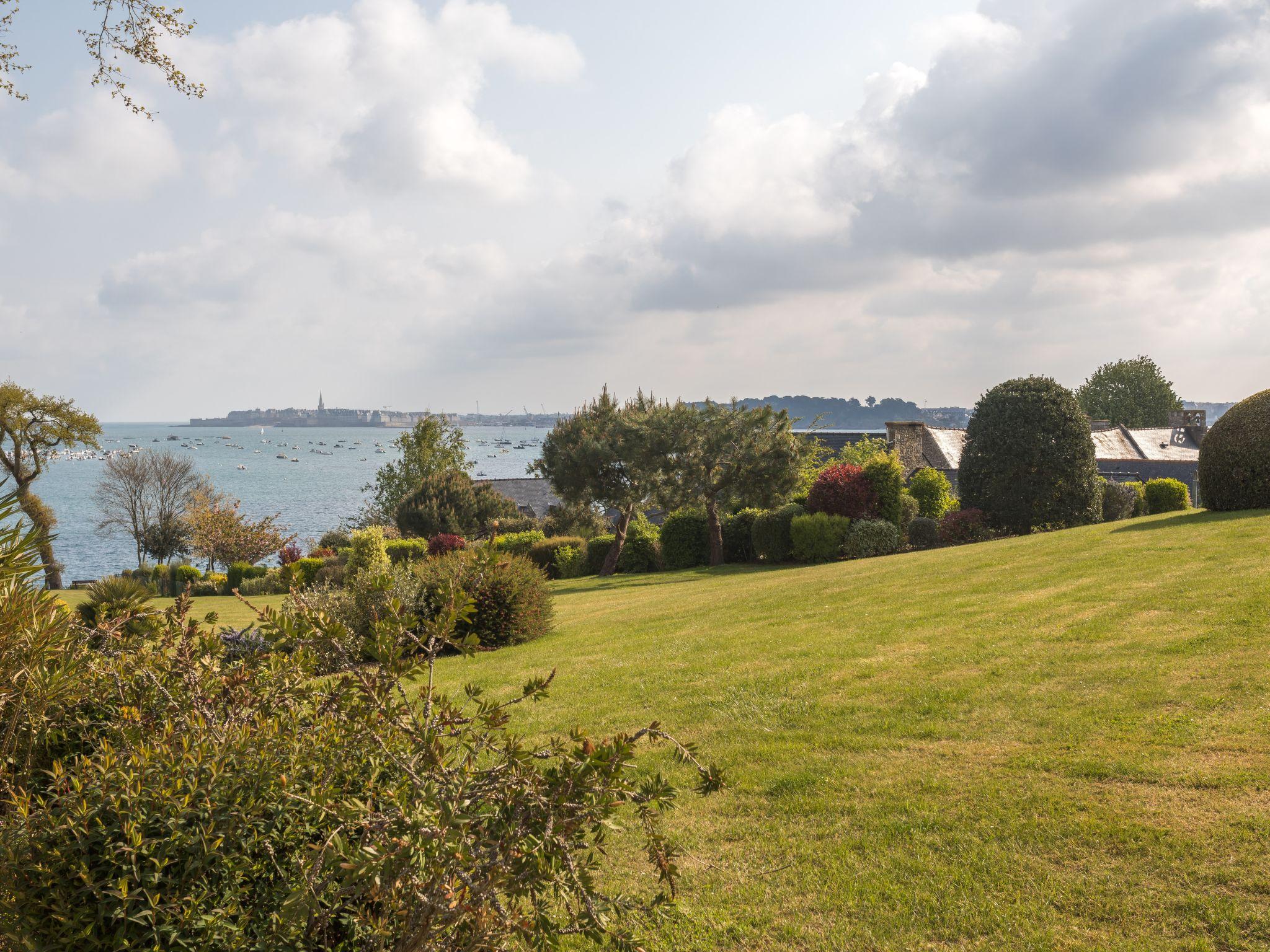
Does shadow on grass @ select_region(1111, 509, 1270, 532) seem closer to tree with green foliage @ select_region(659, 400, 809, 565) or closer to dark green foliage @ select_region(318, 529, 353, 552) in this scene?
tree with green foliage @ select_region(659, 400, 809, 565)

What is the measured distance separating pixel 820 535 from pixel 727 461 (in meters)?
4.76

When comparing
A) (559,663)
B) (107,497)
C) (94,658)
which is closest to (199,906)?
(94,658)

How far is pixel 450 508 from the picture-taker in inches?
1601

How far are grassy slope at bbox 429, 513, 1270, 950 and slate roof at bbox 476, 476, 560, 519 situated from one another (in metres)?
46.1

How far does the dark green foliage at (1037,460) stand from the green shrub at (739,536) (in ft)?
26.5

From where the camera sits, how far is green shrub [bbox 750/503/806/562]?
2441 centimetres

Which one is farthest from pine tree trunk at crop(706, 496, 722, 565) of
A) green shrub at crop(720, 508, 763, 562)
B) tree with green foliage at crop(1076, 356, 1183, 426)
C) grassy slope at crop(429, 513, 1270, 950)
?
tree with green foliage at crop(1076, 356, 1183, 426)

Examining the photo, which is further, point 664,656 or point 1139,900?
point 664,656

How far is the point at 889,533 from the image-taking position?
22.0m

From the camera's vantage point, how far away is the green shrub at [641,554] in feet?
94.4

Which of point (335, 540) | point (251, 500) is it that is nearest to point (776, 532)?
point (335, 540)

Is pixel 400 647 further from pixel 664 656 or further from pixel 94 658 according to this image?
pixel 664 656

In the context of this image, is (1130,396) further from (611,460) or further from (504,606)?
(504,606)

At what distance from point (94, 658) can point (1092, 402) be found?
7650 centimetres
